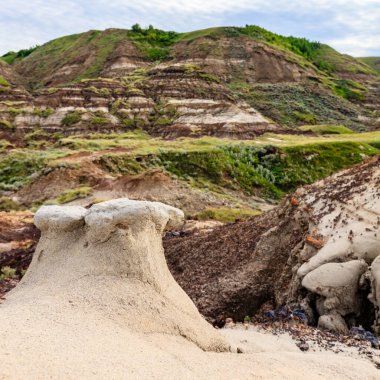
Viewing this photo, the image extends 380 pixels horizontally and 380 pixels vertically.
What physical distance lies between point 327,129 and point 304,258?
48614 mm

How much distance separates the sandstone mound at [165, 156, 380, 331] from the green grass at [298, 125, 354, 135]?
43.9 metres

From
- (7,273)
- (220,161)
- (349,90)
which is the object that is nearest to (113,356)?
(7,273)

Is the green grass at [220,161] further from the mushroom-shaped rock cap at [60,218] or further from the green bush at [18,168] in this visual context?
the mushroom-shaped rock cap at [60,218]

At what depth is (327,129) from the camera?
56.3 meters

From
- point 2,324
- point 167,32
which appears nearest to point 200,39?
point 167,32

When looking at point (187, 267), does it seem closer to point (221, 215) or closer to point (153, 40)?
point (221, 215)

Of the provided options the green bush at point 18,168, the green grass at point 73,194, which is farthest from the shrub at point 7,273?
the green bush at point 18,168

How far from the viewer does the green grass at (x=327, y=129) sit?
55.4 meters

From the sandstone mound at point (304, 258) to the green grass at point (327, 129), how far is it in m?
43.9

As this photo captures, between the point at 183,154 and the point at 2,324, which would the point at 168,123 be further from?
the point at 2,324

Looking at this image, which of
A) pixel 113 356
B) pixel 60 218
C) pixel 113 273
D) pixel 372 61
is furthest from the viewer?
pixel 372 61

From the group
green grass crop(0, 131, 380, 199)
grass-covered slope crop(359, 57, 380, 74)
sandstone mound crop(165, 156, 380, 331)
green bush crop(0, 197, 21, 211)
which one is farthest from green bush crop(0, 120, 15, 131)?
grass-covered slope crop(359, 57, 380, 74)

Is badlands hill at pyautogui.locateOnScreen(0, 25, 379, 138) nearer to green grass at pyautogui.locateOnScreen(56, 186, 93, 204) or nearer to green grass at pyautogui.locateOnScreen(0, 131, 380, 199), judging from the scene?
green grass at pyautogui.locateOnScreen(0, 131, 380, 199)

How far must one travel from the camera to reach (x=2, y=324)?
5.14 m
